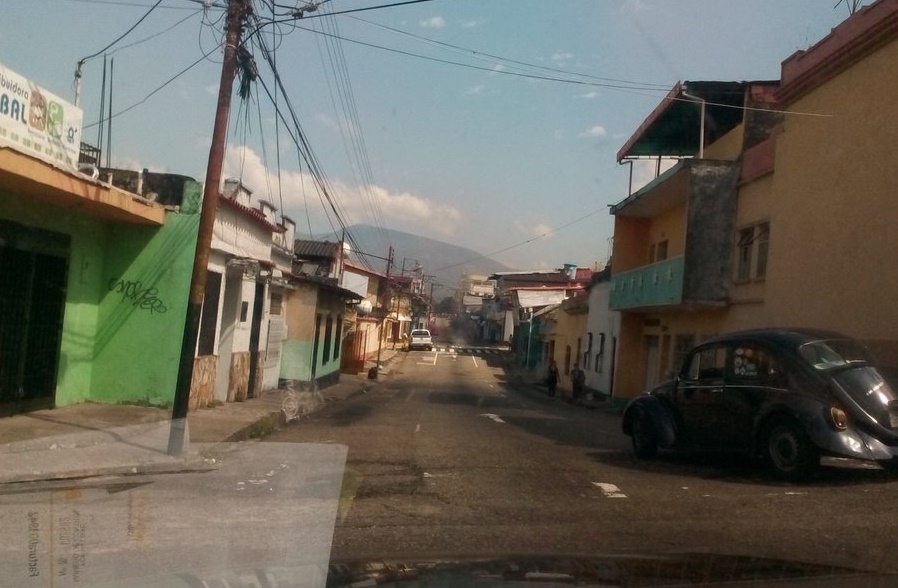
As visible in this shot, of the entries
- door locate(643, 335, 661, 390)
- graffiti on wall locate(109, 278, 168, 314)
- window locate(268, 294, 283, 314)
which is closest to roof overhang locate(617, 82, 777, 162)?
door locate(643, 335, 661, 390)

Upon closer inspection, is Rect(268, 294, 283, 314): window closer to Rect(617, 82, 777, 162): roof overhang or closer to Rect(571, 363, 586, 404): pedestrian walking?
Rect(617, 82, 777, 162): roof overhang

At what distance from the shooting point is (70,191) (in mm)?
13141

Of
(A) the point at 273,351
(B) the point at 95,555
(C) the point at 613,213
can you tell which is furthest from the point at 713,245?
(B) the point at 95,555

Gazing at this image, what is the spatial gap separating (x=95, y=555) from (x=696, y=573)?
448 centimetres

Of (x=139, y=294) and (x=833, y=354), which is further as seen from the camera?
(x=139, y=294)

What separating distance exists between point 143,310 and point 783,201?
1299 cm

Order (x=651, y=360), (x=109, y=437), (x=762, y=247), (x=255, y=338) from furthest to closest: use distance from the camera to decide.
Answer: (x=651, y=360), (x=255, y=338), (x=762, y=247), (x=109, y=437)

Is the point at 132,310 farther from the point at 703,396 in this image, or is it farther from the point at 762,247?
the point at 762,247

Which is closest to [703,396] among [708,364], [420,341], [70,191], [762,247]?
[708,364]

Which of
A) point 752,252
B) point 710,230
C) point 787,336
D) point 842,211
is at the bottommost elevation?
point 787,336

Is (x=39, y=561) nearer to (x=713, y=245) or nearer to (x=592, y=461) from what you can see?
(x=592, y=461)

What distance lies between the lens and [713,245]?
77.5ft

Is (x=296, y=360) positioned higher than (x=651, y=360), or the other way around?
(x=651, y=360)

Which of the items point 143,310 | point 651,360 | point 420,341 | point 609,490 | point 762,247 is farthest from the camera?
point 420,341
